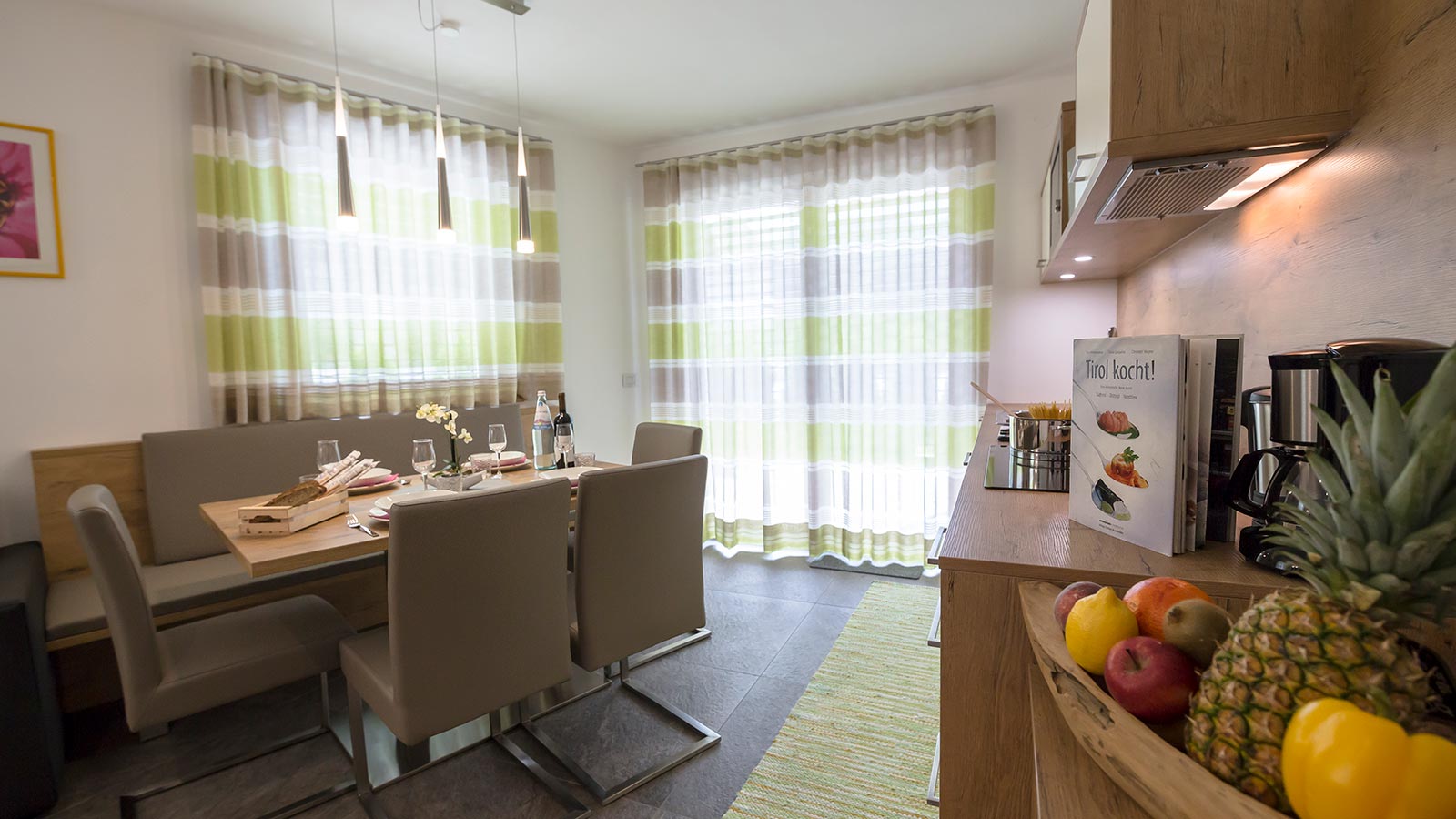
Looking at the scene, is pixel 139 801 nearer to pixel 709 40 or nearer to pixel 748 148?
pixel 709 40

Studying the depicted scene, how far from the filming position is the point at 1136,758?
2.02 feet

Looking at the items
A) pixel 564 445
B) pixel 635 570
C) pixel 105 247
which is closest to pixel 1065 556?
pixel 635 570

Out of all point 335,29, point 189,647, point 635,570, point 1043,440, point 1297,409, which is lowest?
point 189,647

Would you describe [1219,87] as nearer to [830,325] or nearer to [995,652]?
[995,652]

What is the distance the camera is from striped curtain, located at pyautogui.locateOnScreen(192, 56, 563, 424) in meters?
2.87

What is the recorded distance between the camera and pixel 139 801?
1.96 metres

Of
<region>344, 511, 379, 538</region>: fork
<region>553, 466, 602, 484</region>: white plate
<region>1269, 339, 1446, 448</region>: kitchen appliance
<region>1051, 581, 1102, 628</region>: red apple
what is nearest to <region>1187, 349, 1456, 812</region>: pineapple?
<region>1269, 339, 1446, 448</region>: kitchen appliance

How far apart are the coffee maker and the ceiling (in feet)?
7.90

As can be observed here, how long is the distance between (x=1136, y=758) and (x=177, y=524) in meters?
3.42

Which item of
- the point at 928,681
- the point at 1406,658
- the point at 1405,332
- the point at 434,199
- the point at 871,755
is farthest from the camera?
the point at 434,199

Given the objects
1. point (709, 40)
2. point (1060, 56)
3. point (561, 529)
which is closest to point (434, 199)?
point (709, 40)

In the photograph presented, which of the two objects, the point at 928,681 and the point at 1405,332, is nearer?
the point at 1405,332

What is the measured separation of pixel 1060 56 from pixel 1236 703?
11.8 feet

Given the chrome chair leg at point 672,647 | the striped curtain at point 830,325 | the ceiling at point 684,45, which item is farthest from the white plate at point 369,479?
the striped curtain at point 830,325
